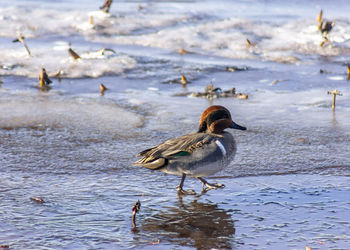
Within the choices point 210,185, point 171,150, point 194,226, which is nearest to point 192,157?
point 171,150

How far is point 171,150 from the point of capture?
516 centimetres

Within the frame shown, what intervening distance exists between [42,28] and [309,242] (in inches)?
402

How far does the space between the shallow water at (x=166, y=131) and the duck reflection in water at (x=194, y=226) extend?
1 cm

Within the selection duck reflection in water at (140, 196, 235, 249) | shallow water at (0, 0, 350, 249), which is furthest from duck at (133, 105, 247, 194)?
duck reflection in water at (140, 196, 235, 249)

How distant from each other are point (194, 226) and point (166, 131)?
7.86 feet

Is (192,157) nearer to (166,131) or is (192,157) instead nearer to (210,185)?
(210,185)

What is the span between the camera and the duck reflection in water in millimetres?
4184

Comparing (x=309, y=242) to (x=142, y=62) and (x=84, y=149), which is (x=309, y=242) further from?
(x=142, y=62)

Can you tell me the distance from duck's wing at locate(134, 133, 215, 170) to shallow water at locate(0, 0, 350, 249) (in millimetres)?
244

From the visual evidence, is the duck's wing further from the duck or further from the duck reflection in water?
the duck reflection in water

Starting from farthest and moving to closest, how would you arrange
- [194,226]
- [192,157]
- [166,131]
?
[166,131] < [192,157] < [194,226]

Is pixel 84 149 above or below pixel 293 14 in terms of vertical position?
below

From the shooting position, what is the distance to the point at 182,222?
4.54 m

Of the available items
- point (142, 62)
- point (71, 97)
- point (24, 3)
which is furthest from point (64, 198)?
point (24, 3)
